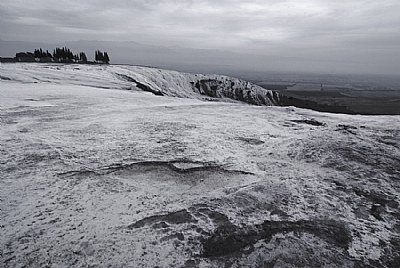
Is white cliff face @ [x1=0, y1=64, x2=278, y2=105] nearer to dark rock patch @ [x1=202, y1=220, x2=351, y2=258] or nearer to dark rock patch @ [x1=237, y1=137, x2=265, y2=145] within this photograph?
dark rock patch @ [x1=237, y1=137, x2=265, y2=145]

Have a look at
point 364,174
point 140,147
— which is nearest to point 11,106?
point 140,147

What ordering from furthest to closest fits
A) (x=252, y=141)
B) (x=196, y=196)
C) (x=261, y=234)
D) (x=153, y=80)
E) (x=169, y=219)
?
(x=153, y=80), (x=252, y=141), (x=196, y=196), (x=169, y=219), (x=261, y=234)

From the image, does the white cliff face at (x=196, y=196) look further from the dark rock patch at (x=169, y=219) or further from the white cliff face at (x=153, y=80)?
the white cliff face at (x=153, y=80)

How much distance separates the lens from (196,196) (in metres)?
3.24

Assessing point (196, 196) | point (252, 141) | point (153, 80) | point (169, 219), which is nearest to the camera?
point (169, 219)

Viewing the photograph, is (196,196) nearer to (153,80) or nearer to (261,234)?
(261,234)

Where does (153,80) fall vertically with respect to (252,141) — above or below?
above

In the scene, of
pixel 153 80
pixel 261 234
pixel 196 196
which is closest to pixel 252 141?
pixel 196 196

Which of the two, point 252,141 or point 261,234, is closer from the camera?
point 261,234

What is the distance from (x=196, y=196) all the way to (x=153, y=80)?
28.3m

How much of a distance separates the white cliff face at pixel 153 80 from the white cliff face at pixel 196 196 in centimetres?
1232

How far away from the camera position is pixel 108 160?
13.8 feet

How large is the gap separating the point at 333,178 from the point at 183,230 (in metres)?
2.27

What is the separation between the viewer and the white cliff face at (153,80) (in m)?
17.4
